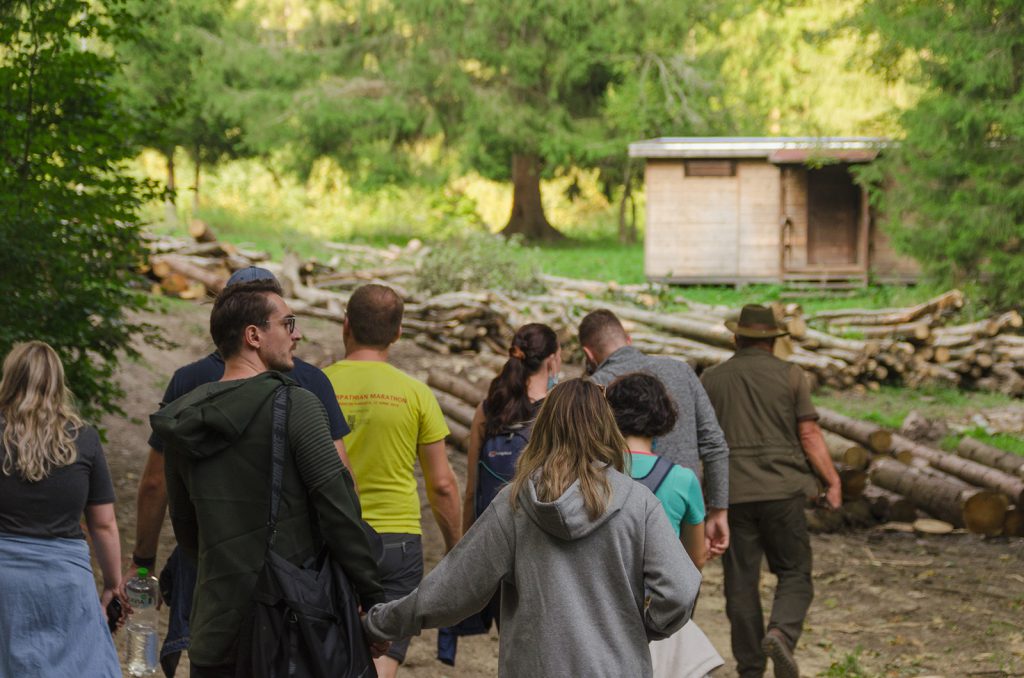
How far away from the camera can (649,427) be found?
4789 mm

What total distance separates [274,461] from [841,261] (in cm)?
2827

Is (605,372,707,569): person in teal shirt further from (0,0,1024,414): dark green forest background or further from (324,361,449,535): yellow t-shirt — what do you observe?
(0,0,1024,414): dark green forest background

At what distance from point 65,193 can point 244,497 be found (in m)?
5.88

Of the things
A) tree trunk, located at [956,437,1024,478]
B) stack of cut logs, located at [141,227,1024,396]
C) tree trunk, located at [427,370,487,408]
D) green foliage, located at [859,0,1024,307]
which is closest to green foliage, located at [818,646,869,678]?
tree trunk, located at [956,437,1024,478]

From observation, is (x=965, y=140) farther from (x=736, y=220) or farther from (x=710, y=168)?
(x=710, y=168)

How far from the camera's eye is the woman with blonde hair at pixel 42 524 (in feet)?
15.7

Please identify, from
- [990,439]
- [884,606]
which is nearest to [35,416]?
[884,606]

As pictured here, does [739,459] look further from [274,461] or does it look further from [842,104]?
[842,104]

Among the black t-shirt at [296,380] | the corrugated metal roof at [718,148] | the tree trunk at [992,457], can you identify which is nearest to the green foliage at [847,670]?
the black t-shirt at [296,380]

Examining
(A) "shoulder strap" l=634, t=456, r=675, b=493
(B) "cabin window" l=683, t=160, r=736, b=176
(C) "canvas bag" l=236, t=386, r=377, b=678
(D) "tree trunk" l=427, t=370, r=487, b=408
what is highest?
(B) "cabin window" l=683, t=160, r=736, b=176

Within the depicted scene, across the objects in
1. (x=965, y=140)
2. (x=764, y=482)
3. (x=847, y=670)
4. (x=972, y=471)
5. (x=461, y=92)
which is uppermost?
(x=461, y=92)

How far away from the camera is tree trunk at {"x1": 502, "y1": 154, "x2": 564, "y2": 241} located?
42.3 metres

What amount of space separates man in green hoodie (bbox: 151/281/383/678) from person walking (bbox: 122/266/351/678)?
642 mm

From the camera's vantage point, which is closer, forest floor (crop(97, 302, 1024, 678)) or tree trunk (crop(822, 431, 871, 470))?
forest floor (crop(97, 302, 1024, 678))
